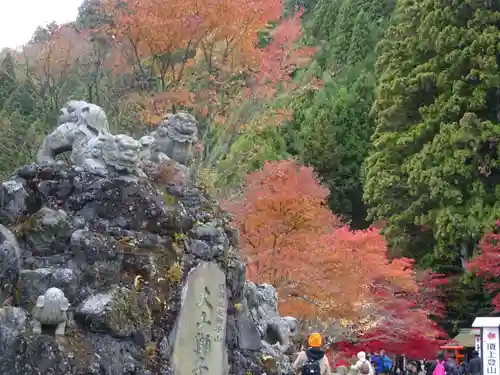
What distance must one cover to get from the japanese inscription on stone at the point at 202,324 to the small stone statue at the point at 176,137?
64.0 inches

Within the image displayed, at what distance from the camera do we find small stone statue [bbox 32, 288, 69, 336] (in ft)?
22.9

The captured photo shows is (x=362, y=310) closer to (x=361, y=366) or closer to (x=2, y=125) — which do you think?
(x=361, y=366)

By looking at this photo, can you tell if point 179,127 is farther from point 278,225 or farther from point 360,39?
point 360,39

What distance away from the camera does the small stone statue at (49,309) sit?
6.96 meters

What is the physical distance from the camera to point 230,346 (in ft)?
29.5

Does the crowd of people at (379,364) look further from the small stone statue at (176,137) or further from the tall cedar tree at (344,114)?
the tall cedar tree at (344,114)

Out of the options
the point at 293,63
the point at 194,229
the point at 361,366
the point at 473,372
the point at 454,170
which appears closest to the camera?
the point at 194,229

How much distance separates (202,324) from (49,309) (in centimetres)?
202

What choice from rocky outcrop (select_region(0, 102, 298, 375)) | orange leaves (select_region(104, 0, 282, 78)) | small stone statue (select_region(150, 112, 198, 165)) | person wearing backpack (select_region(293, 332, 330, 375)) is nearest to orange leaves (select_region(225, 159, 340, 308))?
orange leaves (select_region(104, 0, 282, 78))

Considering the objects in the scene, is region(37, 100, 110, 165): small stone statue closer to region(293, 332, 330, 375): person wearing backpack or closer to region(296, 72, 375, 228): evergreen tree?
region(293, 332, 330, 375): person wearing backpack

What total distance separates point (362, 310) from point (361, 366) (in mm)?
6562

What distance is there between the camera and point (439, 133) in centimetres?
2722

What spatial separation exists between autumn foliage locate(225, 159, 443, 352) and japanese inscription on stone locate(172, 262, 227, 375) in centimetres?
795

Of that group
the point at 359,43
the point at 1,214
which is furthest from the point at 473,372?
the point at 359,43
